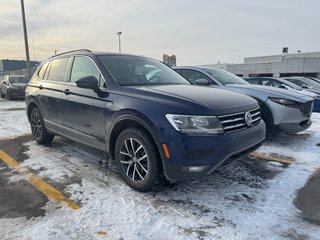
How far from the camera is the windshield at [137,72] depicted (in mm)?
4105

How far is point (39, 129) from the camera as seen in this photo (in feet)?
18.9

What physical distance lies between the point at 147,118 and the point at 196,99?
0.62 m

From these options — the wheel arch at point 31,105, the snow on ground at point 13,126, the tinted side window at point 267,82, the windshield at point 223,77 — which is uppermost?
the windshield at point 223,77

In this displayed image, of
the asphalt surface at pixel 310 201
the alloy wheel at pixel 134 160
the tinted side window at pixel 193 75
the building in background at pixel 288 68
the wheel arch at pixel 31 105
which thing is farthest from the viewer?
the building in background at pixel 288 68

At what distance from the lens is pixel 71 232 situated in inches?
108

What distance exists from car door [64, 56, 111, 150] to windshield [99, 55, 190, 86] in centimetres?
22

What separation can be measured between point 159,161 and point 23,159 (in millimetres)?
2781

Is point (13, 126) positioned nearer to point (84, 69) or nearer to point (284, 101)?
point (84, 69)

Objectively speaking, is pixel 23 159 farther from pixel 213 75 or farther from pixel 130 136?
pixel 213 75

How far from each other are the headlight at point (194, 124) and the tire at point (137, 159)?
428mm

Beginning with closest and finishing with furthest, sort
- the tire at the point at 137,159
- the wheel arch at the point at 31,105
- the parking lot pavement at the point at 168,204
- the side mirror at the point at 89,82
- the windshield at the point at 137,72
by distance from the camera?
the parking lot pavement at the point at 168,204 < the tire at the point at 137,159 < the side mirror at the point at 89,82 < the windshield at the point at 137,72 < the wheel arch at the point at 31,105

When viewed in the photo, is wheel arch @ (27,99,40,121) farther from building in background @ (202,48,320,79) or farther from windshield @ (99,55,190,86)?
building in background @ (202,48,320,79)

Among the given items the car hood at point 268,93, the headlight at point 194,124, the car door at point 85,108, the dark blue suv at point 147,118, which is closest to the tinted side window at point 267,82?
the car hood at point 268,93

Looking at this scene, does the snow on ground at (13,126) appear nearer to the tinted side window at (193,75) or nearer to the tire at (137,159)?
the tire at (137,159)
